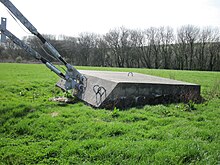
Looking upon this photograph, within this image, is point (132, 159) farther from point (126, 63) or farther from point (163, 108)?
point (126, 63)

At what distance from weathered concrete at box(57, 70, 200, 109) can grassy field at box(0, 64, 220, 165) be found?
601mm

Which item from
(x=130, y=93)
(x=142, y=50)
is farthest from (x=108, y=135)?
(x=142, y=50)

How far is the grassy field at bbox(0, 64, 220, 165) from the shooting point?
13.8ft

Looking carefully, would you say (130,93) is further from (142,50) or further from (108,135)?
(142,50)

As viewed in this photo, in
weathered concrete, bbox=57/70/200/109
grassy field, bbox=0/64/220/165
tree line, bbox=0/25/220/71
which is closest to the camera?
grassy field, bbox=0/64/220/165

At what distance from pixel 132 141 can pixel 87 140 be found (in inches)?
37.7

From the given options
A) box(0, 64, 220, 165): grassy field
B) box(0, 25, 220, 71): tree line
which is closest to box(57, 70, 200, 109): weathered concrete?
box(0, 64, 220, 165): grassy field

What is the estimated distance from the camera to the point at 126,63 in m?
72.1

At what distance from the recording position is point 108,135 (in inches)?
207

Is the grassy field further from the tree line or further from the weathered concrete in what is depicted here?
the tree line

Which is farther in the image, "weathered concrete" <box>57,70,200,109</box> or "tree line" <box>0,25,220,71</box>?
"tree line" <box>0,25,220,71</box>

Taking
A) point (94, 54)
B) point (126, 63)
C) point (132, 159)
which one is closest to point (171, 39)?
point (126, 63)

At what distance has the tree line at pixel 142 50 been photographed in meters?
62.3

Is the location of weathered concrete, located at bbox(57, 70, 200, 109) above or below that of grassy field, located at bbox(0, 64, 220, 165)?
above
